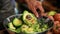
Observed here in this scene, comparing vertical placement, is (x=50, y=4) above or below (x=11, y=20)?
above

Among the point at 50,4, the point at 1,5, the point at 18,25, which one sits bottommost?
the point at 18,25

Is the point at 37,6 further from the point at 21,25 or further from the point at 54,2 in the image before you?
the point at 54,2

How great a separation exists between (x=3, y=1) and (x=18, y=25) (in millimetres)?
188

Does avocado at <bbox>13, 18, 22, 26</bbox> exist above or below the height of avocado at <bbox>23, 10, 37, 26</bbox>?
below

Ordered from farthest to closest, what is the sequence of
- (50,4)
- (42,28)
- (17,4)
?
(50,4), (17,4), (42,28)

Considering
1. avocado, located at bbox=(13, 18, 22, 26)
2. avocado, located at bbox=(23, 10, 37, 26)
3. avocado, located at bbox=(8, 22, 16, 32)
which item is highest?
avocado, located at bbox=(23, 10, 37, 26)

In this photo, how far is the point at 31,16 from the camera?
83cm

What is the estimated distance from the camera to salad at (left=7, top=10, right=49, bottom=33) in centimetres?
78

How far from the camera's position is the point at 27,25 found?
0.81 m

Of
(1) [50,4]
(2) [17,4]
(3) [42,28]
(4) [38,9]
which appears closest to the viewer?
(3) [42,28]

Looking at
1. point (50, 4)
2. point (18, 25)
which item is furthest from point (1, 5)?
point (50, 4)

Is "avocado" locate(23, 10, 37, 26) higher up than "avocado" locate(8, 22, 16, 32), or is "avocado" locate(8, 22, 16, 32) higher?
"avocado" locate(23, 10, 37, 26)

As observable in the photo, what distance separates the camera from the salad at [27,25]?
0.78 meters

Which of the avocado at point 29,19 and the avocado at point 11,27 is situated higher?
the avocado at point 29,19
